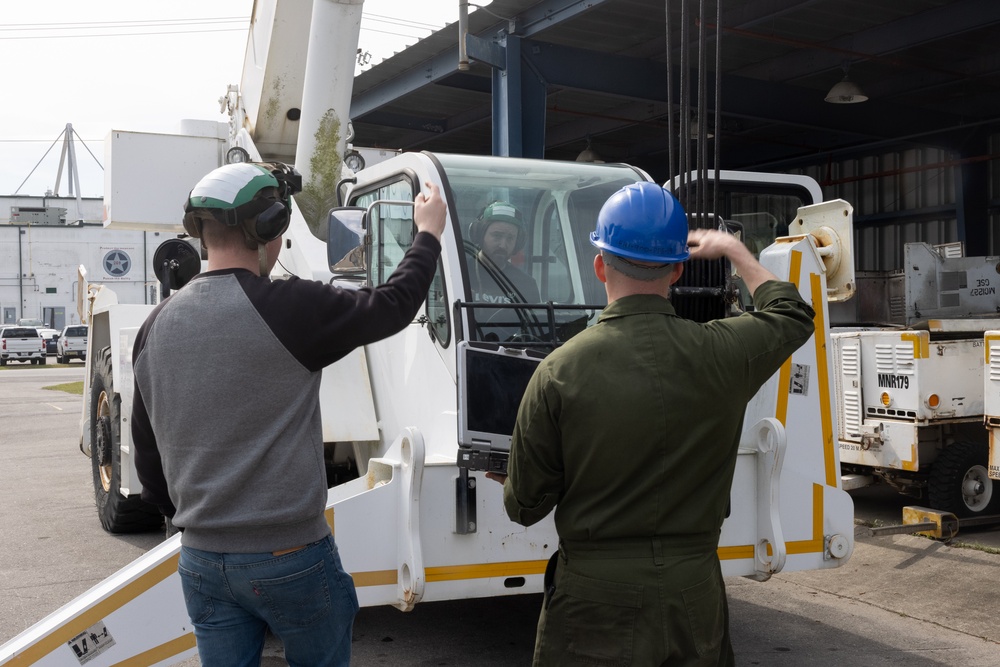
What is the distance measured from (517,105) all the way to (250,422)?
11479 millimetres

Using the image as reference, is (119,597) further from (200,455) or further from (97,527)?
(97,527)

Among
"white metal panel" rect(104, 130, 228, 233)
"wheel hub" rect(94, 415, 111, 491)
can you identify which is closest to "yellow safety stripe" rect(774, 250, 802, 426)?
"white metal panel" rect(104, 130, 228, 233)

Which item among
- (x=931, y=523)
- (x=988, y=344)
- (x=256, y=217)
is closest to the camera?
(x=256, y=217)

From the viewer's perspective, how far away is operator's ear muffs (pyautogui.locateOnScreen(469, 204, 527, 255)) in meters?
4.66

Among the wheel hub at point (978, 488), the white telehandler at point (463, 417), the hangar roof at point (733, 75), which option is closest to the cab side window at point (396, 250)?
the white telehandler at point (463, 417)

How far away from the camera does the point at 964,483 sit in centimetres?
803

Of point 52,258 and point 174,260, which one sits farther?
point 52,258

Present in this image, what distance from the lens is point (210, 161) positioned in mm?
7879

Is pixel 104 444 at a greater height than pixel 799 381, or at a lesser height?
lesser

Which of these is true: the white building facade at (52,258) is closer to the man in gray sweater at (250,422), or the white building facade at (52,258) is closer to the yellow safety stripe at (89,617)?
the yellow safety stripe at (89,617)

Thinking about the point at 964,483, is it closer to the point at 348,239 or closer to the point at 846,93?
the point at 348,239

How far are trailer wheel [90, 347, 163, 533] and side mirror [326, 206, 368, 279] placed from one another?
3078 millimetres

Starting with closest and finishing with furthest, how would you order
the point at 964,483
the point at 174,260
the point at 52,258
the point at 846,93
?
1. the point at 174,260
2. the point at 964,483
3. the point at 846,93
4. the point at 52,258

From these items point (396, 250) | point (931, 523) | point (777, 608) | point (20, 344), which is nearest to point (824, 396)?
point (777, 608)
